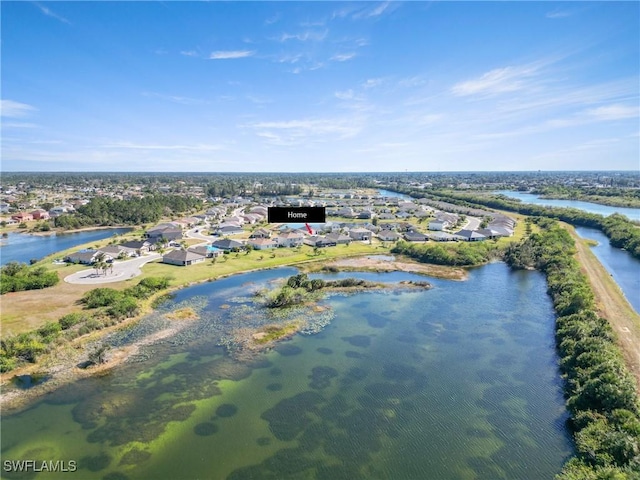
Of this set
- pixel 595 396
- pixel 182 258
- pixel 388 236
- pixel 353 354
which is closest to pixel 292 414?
pixel 353 354

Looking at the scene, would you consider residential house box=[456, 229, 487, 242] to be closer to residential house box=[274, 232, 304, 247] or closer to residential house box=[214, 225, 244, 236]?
residential house box=[274, 232, 304, 247]

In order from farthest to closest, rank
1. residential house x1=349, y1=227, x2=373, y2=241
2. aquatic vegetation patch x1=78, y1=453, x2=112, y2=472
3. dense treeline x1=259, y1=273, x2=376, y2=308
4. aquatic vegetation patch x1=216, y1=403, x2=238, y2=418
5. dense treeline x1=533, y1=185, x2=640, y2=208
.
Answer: dense treeline x1=533, y1=185, x2=640, y2=208
residential house x1=349, y1=227, x2=373, y2=241
dense treeline x1=259, y1=273, x2=376, y2=308
aquatic vegetation patch x1=216, y1=403, x2=238, y2=418
aquatic vegetation patch x1=78, y1=453, x2=112, y2=472

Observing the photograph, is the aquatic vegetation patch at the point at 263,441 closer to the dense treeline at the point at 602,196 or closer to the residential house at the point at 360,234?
the residential house at the point at 360,234

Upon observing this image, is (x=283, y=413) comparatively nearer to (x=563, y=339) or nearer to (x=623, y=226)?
(x=563, y=339)

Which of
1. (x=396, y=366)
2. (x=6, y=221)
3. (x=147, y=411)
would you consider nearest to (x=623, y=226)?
(x=396, y=366)

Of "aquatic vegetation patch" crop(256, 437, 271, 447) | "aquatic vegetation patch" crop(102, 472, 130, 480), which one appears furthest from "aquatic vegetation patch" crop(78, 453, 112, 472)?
"aquatic vegetation patch" crop(256, 437, 271, 447)

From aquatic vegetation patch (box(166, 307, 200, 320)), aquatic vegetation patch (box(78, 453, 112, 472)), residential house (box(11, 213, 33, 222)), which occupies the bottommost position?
aquatic vegetation patch (box(78, 453, 112, 472))
